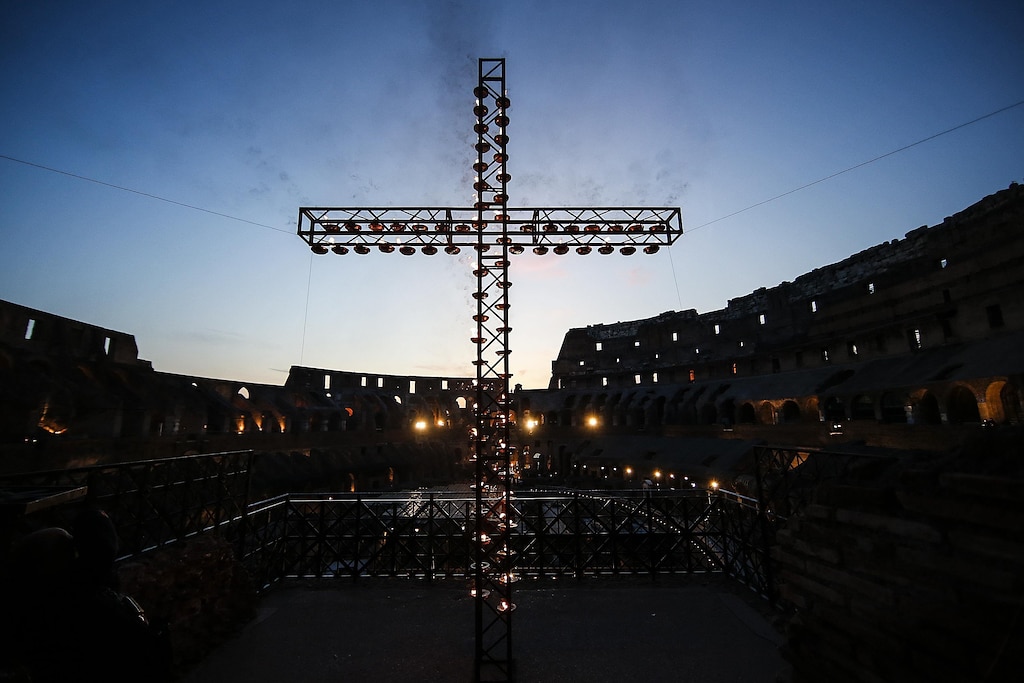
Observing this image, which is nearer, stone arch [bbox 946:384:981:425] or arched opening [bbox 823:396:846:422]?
stone arch [bbox 946:384:981:425]

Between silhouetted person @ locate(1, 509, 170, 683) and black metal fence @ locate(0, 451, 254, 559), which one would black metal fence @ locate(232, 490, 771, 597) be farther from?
silhouetted person @ locate(1, 509, 170, 683)

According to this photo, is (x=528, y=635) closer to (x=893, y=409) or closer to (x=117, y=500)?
(x=117, y=500)

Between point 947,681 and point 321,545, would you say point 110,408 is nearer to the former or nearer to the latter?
point 321,545

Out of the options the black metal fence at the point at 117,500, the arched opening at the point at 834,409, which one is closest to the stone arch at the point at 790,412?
the arched opening at the point at 834,409

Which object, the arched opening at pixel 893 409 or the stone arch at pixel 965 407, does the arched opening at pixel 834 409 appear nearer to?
the arched opening at pixel 893 409

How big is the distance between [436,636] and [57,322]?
25545mm

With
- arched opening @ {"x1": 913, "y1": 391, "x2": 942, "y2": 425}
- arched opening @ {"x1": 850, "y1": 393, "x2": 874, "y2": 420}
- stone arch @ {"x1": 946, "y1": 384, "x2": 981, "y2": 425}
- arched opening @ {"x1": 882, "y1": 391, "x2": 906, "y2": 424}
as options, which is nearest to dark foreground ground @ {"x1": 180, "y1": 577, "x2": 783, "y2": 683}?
arched opening @ {"x1": 913, "y1": 391, "x2": 942, "y2": 425}

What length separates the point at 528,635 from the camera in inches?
252

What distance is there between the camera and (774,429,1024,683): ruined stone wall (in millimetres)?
2770

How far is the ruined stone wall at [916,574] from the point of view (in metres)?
2.77

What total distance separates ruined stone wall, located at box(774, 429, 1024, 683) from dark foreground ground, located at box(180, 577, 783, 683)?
6.72 ft

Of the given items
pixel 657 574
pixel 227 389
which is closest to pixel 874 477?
pixel 657 574

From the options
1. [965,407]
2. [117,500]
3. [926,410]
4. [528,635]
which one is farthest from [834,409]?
[117,500]

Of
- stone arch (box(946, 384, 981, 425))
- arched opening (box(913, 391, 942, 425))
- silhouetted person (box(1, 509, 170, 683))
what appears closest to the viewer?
silhouetted person (box(1, 509, 170, 683))
